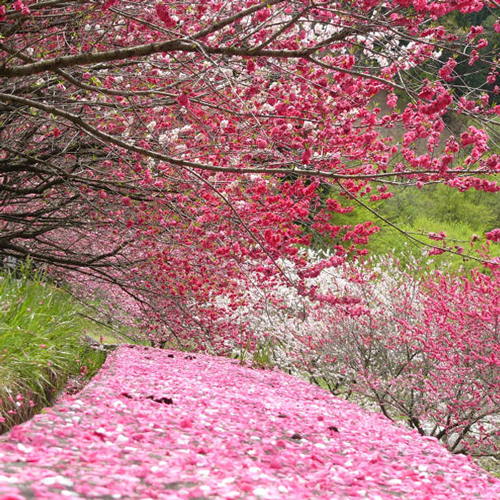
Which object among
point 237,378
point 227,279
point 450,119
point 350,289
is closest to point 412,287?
point 350,289

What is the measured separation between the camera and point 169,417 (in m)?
4.24

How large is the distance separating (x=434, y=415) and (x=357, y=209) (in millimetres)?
17647

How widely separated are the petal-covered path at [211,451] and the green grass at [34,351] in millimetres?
588

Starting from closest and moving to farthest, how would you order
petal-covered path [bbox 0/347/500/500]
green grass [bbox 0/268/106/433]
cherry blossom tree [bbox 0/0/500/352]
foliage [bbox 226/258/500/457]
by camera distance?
1. petal-covered path [bbox 0/347/500/500]
2. cherry blossom tree [bbox 0/0/500/352]
3. green grass [bbox 0/268/106/433]
4. foliage [bbox 226/258/500/457]

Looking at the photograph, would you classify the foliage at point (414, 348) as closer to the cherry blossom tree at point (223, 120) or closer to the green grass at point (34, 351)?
the cherry blossom tree at point (223, 120)

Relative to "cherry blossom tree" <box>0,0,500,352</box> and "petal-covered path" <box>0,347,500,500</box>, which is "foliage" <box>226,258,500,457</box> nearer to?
"cherry blossom tree" <box>0,0,500,352</box>

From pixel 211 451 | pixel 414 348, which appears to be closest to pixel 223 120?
pixel 211 451

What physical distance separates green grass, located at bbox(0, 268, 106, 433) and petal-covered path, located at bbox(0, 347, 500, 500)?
59cm

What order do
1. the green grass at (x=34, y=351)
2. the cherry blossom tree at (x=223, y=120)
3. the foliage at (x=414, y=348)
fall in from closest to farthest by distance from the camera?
the cherry blossom tree at (x=223, y=120), the green grass at (x=34, y=351), the foliage at (x=414, y=348)

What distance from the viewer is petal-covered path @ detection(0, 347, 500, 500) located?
264 cm

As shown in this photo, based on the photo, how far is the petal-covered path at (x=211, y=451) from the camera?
2639 millimetres

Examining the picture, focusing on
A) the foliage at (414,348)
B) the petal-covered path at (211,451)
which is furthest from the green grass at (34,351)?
the foliage at (414,348)

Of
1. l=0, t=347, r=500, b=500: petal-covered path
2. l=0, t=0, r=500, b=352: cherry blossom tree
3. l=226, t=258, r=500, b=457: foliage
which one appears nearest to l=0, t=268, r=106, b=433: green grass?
l=0, t=347, r=500, b=500: petal-covered path

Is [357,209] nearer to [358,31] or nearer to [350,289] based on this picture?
[350,289]
